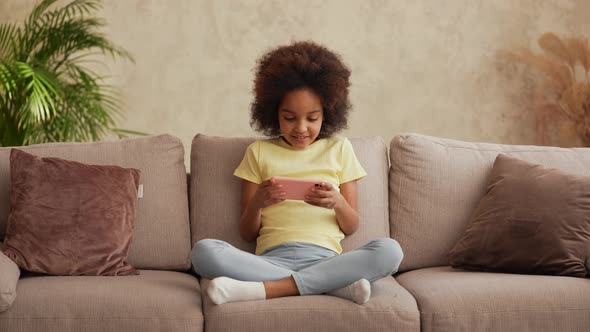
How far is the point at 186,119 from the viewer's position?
4172mm

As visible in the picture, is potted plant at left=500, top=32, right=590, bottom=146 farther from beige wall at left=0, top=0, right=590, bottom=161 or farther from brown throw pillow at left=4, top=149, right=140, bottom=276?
brown throw pillow at left=4, top=149, right=140, bottom=276

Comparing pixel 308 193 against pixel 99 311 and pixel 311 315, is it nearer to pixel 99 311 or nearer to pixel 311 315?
pixel 311 315

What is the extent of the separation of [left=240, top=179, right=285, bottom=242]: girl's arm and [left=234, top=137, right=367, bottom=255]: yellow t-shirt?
0.10 feet

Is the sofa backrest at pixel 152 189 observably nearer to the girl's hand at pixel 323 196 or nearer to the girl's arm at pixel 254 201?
the girl's arm at pixel 254 201

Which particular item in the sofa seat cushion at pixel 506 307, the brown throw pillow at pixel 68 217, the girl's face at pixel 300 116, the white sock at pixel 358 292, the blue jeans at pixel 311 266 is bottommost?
the sofa seat cushion at pixel 506 307

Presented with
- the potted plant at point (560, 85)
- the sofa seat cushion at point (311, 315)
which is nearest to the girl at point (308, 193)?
the sofa seat cushion at point (311, 315)

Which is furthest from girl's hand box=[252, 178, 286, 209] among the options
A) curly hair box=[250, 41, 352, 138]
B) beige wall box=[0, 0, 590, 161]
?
beige wall box=[0, 0, 590, 161]

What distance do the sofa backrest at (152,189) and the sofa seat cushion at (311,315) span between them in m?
0.53

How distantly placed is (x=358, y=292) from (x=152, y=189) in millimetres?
923

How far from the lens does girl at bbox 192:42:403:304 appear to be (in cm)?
255

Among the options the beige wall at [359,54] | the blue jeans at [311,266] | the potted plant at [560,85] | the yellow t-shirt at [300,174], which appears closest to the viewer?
the blue jeans at [311,266]

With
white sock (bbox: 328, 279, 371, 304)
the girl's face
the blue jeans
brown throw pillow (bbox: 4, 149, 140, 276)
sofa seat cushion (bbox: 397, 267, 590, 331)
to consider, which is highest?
the girl's face

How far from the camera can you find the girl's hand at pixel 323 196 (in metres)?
2.64

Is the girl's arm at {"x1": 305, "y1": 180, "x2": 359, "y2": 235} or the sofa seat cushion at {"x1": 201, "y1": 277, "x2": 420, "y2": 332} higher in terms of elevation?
the girl's arm at {"x1": 305, "y1": 180, "x2": 359, "y2": 235}
